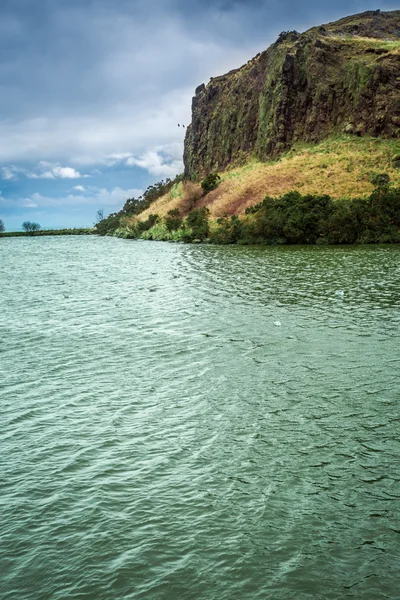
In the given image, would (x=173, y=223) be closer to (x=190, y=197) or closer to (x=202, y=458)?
(x=190, y=197)

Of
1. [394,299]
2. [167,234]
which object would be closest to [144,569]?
[394,299]

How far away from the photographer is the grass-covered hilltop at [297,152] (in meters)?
69.7

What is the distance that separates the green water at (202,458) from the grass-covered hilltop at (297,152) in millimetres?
48582

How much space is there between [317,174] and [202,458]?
85621 mm

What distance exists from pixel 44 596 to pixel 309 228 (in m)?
65.1

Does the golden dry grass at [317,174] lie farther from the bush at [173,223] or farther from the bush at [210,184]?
the bush at [173,223]

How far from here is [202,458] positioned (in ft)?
33.9

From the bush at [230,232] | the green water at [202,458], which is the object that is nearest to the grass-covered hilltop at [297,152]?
the bush at [230,232]

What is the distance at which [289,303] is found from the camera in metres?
27.0

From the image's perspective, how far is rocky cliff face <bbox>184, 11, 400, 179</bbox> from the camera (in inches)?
3851

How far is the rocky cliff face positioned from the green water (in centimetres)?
8614

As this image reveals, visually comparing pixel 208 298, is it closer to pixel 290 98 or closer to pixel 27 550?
pixel 27 550

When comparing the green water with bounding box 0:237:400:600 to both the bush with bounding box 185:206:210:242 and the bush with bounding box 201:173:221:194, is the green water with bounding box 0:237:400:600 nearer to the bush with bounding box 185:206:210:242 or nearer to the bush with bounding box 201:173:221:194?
the bush with bounding box 185:206:210:242

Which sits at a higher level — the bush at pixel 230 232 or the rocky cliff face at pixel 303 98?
the rocky cliff face at pixel 303 98
